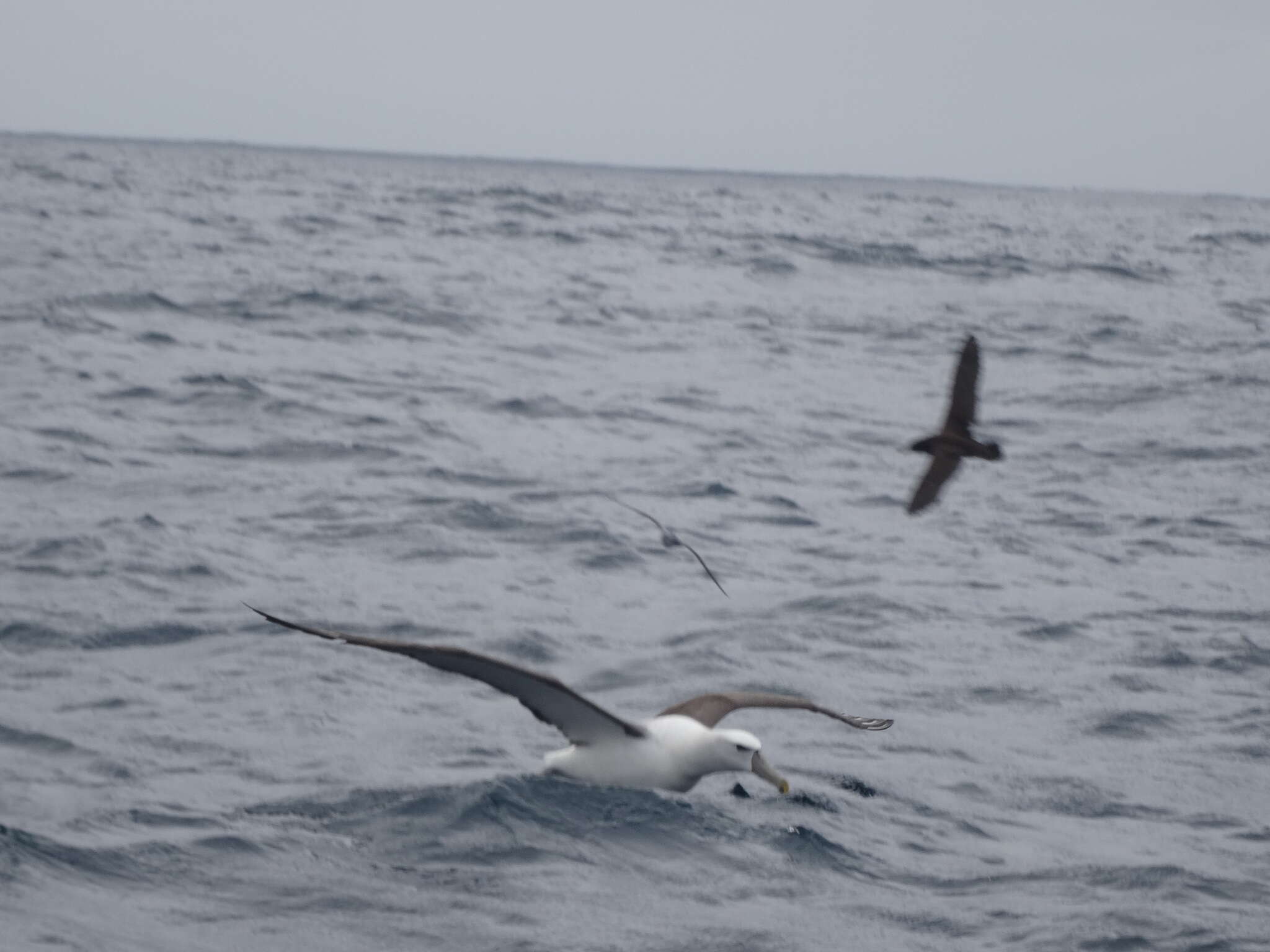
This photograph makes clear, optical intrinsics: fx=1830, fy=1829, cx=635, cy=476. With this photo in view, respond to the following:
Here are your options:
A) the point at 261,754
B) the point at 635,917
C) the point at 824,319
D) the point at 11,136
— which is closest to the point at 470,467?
the point at 261,754

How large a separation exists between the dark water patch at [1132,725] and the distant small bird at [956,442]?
2.49 m

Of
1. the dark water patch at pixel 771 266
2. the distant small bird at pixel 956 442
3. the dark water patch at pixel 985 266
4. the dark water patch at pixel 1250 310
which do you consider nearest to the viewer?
the distant small bird at pixel 956 442

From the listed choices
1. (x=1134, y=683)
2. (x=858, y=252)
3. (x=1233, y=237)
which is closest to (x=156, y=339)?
(x=1134, y=683)

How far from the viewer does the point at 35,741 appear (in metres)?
9.85

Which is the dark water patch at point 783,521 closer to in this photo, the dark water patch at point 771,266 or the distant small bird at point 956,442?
the distant small bird at point 956,442

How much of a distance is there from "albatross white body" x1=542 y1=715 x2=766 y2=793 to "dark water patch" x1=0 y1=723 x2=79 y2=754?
2.84 meters

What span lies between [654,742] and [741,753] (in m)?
0.42

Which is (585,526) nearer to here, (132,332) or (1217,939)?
(1217,939)

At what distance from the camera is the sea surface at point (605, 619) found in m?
8.50

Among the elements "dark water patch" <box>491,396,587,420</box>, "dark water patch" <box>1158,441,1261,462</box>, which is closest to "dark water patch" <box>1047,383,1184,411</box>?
"dark water patch" <box>1158,441,1261,462</box>

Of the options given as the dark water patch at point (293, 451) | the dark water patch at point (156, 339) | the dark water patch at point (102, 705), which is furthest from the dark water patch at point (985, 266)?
the dark water patch at point (102, 705)

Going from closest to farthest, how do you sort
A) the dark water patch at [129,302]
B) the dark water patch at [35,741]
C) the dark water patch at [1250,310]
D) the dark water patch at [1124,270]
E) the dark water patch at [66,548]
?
the dark water patch at [35,741], the dark water patch at [66,548], the dark water patch at [129,302], the dark water patch at [1250,310], the dark water patch at [1124,270]

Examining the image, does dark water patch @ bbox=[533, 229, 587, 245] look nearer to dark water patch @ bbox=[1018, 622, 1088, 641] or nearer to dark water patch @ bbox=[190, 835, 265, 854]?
dark water patch @ bbox=[1018, 622, 1088, 641]

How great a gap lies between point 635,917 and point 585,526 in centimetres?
744
